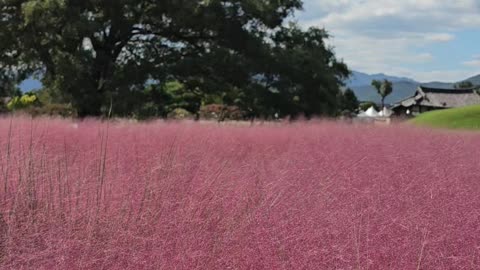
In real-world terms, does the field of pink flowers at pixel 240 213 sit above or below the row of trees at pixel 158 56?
below

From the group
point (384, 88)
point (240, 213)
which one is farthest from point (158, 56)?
point (384, 88)

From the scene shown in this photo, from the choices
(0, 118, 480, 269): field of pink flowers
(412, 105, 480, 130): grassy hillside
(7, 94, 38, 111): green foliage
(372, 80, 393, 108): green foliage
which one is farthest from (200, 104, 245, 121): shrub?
(372, 80, 393, 108): green foliage

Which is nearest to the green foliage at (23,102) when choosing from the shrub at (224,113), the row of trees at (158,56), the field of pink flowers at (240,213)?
the row of trees at (158,56)

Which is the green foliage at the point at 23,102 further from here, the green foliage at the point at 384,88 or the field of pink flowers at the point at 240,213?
the green foliage at the point at 384,88

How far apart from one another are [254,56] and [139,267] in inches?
551

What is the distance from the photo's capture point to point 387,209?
2732mm

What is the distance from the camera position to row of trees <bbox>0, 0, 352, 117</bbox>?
15.5 meters

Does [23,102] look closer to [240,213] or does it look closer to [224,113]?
[224,113]

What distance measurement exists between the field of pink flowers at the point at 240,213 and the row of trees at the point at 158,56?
1156 cm

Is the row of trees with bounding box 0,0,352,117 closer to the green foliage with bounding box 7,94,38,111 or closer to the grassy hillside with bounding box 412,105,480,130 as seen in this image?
the green foliage with bounding box 7,94,38,111

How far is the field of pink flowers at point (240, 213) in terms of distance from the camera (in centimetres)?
230

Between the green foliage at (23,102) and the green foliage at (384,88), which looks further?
the green foliage at (384,88)

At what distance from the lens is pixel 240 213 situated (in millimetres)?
2701

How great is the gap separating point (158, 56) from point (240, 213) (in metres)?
14.7
